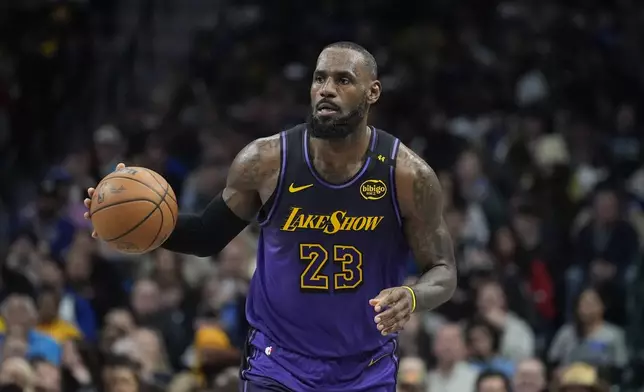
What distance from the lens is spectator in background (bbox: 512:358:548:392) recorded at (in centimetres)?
962

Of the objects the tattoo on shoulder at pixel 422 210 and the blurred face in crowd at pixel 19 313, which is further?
the blurred face in crowd at pixel 19 313

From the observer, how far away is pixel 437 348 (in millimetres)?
10266

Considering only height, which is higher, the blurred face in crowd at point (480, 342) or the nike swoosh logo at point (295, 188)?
the nike swoosh logo at point (295, 188)

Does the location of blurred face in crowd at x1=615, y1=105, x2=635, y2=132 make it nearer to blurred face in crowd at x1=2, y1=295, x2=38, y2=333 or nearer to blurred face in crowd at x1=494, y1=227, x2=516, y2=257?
blurred face in crowd at x1=494, y1=227, x2=516, y2=257

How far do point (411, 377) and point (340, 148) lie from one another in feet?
11.2

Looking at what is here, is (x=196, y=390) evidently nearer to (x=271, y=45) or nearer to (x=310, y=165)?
(x=310, y=165)

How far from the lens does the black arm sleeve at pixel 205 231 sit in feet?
21.2

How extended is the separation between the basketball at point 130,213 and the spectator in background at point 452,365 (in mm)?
4370

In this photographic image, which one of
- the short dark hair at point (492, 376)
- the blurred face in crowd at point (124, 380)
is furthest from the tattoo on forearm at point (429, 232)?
the blurred face in crowd at point (124, 380)

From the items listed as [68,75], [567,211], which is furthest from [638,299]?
[68,75]

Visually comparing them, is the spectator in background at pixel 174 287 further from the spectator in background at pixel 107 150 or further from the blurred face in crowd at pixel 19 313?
the spectator in background at pixel 107 150

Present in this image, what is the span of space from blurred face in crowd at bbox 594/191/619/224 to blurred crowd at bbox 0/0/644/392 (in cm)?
3

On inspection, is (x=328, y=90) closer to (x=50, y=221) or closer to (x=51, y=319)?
(x=51, y=319)

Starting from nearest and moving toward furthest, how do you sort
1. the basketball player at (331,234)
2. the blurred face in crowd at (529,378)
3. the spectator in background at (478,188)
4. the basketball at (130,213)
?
the basketball at (130,213) < the basketball player at (331,234) < the blurred face in crowd at (529,378) < the spectator in background at (478,188)
